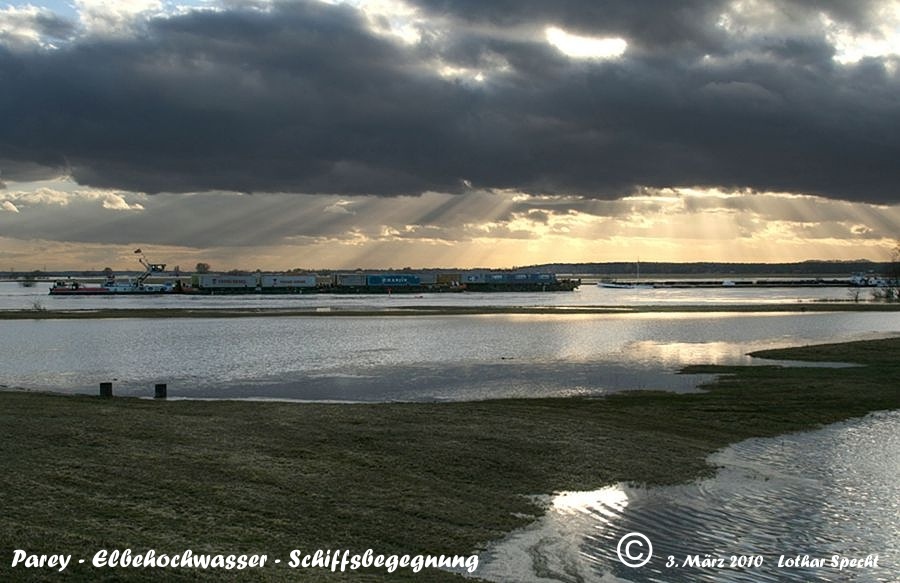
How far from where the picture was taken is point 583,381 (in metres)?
39.6

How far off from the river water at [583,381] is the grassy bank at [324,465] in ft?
4.59

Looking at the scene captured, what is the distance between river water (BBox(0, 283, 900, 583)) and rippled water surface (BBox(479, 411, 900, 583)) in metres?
0.05

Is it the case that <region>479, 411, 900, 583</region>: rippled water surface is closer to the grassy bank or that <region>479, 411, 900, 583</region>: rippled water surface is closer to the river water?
the river water

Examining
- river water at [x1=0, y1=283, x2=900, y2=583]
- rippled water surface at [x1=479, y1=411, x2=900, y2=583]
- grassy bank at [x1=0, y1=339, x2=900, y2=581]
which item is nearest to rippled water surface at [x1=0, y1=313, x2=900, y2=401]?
river water at [x1=0, y1=283, x2=900, y2=583]

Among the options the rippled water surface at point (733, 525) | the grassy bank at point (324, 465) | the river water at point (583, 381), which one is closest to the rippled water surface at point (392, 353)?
the river water at point (583, 381)

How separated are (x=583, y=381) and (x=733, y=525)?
2352cm

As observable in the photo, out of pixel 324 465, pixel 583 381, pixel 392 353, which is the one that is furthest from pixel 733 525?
pixel 392 353

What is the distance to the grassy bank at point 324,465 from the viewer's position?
42.8ft

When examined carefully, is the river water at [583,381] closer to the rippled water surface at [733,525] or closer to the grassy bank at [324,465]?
the rippled water surface at [733,525]

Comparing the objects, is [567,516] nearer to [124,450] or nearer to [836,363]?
[124,450]

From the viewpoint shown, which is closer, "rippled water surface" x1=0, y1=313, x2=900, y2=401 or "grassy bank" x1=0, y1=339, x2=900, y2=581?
"grassy bank" x1=0, y1=339, x2=900, y2=581

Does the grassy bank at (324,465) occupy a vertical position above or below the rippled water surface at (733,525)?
above

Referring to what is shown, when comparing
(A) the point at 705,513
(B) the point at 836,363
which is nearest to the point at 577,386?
(B) the point at 836,363

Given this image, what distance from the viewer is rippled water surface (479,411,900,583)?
1355cm
